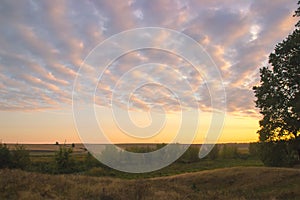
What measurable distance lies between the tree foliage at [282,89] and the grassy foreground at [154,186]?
17.4 ft

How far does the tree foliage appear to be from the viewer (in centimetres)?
2716

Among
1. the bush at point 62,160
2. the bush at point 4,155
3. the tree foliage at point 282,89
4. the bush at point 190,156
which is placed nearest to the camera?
the tree foliage at point 282,89

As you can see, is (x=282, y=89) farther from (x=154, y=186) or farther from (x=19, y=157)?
(x=19, y=157)

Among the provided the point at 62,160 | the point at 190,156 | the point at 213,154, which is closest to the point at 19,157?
the point at 62,160

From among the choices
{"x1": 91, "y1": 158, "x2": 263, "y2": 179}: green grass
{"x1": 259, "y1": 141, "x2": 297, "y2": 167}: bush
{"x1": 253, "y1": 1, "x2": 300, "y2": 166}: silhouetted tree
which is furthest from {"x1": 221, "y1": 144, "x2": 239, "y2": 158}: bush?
{"x1": 253, "y1": 1, "x2": 300, "y2": 166}: silhouetted tree

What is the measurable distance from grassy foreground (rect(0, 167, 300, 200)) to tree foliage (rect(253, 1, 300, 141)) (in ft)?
17.4

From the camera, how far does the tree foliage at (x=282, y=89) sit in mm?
27156

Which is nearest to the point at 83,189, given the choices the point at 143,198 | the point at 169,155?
the point at 143,198

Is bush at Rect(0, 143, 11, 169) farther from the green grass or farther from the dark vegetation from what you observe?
the green grass

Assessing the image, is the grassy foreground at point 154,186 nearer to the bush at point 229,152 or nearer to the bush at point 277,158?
the bush at point 277,158

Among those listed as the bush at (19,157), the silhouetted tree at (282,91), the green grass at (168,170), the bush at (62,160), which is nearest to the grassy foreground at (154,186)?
the silhouetted tree at (282,91)

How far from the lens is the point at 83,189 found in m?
18.0

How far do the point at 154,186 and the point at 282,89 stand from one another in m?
14.7

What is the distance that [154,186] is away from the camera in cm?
2444
